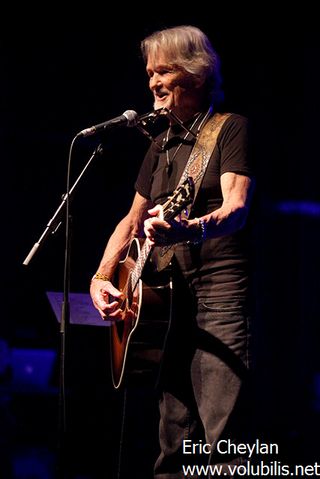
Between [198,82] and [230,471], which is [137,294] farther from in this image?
[198,82]

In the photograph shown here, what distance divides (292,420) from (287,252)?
4.68ft

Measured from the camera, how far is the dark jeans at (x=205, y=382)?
2562 millimetres

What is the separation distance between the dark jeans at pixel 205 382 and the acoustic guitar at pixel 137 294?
112 millimetres

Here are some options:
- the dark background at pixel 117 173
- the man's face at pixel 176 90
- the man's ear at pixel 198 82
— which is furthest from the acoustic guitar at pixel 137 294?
the dark background at pixel 117 173

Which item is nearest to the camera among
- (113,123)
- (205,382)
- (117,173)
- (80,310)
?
(205,382)

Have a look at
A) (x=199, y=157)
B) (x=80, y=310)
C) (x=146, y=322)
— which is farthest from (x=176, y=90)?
(x=80, y=310)

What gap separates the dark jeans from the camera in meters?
2.56

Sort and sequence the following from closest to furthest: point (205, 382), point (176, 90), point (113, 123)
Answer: point (205, 382) → point (113, 123) → point (176, 90)

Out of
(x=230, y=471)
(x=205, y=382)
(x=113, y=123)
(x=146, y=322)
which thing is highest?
(x=113, y=123)

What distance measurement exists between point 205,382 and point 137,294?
472 mm

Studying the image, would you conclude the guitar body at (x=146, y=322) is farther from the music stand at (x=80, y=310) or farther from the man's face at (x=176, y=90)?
the man's face at (x=176, y=90)

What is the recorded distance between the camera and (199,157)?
2824 mm

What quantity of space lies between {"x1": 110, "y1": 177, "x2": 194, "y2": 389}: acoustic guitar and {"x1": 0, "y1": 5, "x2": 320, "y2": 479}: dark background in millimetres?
1833

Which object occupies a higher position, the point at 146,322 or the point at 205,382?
the point at 146,322
